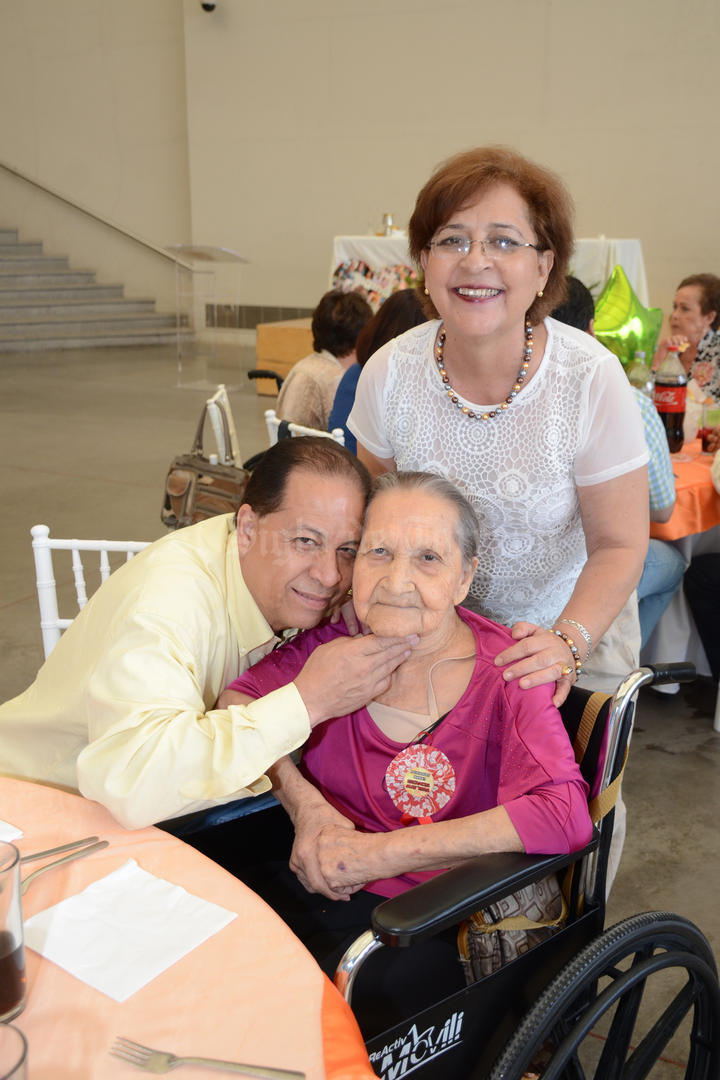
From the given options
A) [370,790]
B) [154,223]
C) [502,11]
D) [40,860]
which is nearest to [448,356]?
[370,790]

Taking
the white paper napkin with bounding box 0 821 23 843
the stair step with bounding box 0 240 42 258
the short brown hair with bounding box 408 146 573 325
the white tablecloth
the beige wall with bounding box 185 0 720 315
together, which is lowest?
the white paper napkin with bounding box 0 821 23 843

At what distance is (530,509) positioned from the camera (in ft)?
5.67

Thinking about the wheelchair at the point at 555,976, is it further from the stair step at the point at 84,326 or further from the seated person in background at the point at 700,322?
the stair step at the point at 84,326

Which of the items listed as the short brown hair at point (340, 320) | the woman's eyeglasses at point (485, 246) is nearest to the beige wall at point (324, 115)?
the short brown hair at point (340, 320)

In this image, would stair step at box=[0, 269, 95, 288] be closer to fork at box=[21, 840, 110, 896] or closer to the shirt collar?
the shirt collar

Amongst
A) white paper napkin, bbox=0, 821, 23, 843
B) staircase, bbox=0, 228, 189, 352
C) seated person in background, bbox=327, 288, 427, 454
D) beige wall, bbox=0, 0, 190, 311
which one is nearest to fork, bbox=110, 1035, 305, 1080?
white paper napkin, bbox=0, 821, 23, 843

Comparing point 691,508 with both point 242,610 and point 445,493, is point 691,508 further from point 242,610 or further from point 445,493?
point 242,610

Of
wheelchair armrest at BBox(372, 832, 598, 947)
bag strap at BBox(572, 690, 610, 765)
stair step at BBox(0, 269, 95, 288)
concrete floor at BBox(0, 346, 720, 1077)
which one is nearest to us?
wheelchair armrest at BBox(372, 832, 598, 947)

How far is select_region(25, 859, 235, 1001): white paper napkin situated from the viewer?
3.14 ft

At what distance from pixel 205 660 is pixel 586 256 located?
19.6 feet

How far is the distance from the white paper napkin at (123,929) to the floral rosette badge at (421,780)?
48cm

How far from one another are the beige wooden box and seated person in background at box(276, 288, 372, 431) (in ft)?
15.4

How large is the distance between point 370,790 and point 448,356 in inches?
31.6

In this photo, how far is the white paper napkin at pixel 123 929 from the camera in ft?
3.14
